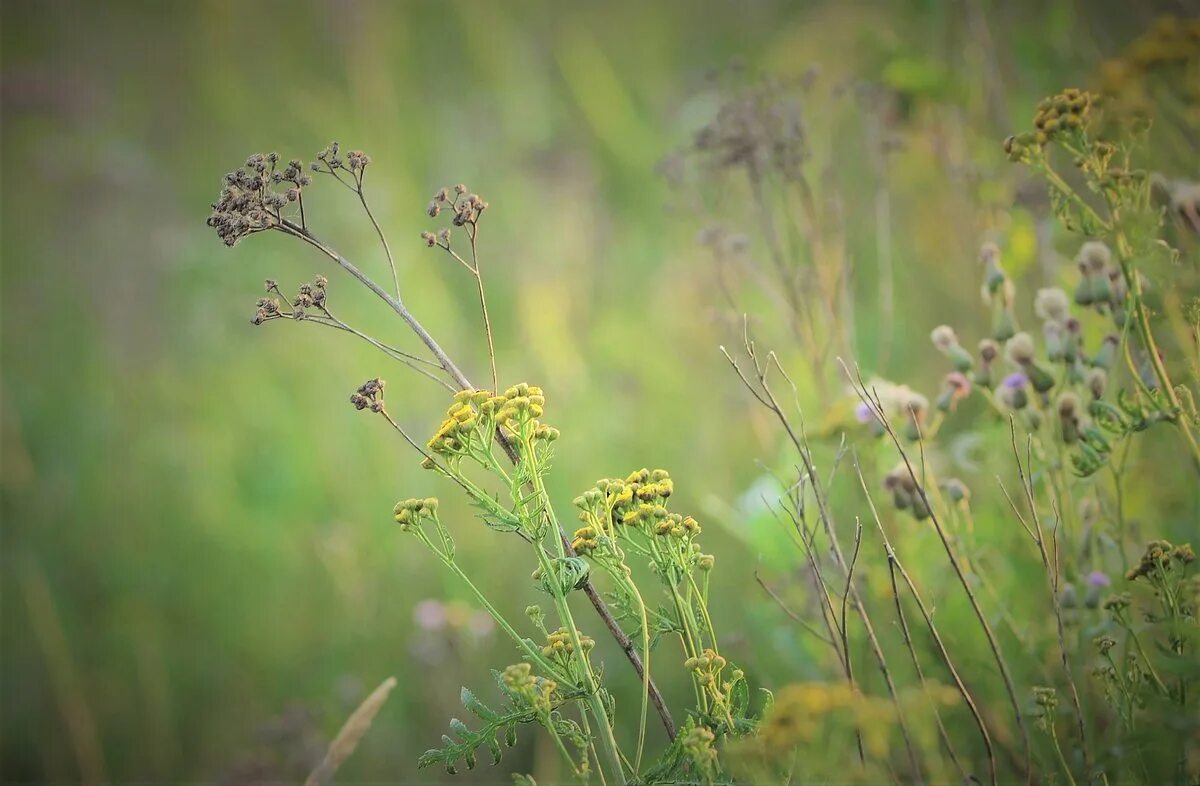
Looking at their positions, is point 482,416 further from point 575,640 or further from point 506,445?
point 575,640

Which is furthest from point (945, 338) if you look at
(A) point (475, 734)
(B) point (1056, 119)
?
(A) point (475, 734)

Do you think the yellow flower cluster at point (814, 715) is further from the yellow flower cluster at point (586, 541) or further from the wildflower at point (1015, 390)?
the wildflower at point (1015, 390)

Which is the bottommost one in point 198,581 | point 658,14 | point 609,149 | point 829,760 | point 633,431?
point 829,760

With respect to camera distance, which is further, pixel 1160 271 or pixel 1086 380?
pixel 1086 380

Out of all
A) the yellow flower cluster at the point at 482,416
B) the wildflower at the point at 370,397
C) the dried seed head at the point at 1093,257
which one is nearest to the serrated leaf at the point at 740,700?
the yellow flower cluster at the point at 482,416

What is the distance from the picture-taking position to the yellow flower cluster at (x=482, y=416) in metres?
0.81

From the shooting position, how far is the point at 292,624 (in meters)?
2.45

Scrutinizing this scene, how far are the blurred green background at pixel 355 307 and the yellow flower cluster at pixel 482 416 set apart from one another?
95 cm

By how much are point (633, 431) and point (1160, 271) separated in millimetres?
1679

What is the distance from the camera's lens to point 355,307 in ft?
10.0

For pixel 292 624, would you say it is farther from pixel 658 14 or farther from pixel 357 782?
pixel 658 14

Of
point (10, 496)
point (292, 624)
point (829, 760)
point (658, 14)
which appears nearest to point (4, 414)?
point (10, 496)

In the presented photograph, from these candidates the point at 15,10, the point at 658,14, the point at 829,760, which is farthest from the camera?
the point at 15,10

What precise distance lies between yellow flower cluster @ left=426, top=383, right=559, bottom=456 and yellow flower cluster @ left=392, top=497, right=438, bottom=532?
A: 5 cm
